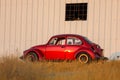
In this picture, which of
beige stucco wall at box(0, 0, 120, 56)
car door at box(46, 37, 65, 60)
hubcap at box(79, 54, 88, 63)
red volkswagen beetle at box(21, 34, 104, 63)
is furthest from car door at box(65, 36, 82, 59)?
beige stucco wall at box(0, 0, 120, 56)

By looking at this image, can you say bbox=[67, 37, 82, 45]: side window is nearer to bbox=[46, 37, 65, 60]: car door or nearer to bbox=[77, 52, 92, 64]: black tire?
bbox=[46, 37, 65, 60]: car door

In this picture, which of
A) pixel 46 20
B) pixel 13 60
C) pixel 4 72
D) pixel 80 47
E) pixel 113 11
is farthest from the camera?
pixel 46 20

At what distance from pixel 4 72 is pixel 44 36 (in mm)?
14727

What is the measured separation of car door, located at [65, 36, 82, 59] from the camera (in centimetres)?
2180

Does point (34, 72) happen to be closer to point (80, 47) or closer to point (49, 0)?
point (80, 47)

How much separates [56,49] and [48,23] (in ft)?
17.4

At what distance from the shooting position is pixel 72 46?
72.0 feet

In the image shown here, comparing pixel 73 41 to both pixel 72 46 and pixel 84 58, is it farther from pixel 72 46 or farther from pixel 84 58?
pixel 84 58

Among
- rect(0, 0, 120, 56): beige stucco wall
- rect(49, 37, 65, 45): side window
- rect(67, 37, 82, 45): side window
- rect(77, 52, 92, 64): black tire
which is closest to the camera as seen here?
rect(77, 52, 92, 64): black tire

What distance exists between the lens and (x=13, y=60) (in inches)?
558

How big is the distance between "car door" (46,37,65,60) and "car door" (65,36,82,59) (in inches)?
9.8

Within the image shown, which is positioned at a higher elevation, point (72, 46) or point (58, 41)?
point (58, 41)

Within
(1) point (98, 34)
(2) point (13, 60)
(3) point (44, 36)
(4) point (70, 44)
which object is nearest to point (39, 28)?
(3) point (44, 36)

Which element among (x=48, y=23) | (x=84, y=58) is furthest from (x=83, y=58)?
(x=48, y=23)
